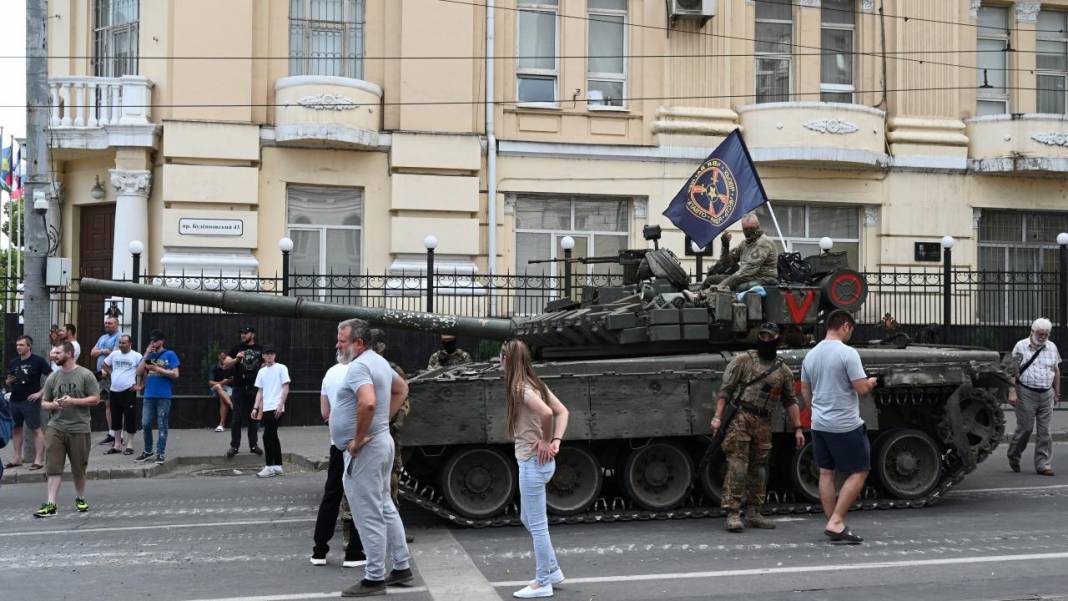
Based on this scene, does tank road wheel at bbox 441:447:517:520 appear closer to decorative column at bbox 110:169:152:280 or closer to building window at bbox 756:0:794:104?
decorative column at bbox 110:169:152:280

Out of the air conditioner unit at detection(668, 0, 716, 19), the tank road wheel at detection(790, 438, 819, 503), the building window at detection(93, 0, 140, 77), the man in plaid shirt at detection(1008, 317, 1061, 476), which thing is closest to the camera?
the tank road wheel at detection(790, 438, 819, 503)

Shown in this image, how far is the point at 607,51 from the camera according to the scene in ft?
69.0

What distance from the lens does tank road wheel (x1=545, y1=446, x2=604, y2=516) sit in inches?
415

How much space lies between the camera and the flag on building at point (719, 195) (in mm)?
14430

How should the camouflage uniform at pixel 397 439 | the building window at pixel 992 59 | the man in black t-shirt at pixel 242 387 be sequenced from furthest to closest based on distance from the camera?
1. the building window at pixel 992 59
2. the man in black t-shirt at pixel 242 387
3. the camouflage uniform at pixel 397 439

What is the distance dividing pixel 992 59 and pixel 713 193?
416 inches

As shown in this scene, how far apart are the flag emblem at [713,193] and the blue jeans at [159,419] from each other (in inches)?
272

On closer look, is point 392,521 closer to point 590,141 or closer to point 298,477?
point 298,477

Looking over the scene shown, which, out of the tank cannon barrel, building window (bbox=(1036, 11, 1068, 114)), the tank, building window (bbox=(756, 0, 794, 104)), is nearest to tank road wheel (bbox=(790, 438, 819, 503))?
the tank

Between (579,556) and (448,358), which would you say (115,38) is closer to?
(448,358)

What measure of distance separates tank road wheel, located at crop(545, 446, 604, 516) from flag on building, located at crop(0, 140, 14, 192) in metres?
22.7

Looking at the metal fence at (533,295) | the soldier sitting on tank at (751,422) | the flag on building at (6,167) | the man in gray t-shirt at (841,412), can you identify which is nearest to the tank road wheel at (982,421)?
the soldier sitting on tank at (751,422)

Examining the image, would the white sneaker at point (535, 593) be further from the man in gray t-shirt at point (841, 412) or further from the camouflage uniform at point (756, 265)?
the camouflage uniform at point (756, 265)

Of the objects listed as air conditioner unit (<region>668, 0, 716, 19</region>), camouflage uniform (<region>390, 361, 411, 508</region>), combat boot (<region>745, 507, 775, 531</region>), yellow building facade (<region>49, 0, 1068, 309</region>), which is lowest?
combat boot (<region>745, 507, 775, 531</region>)
